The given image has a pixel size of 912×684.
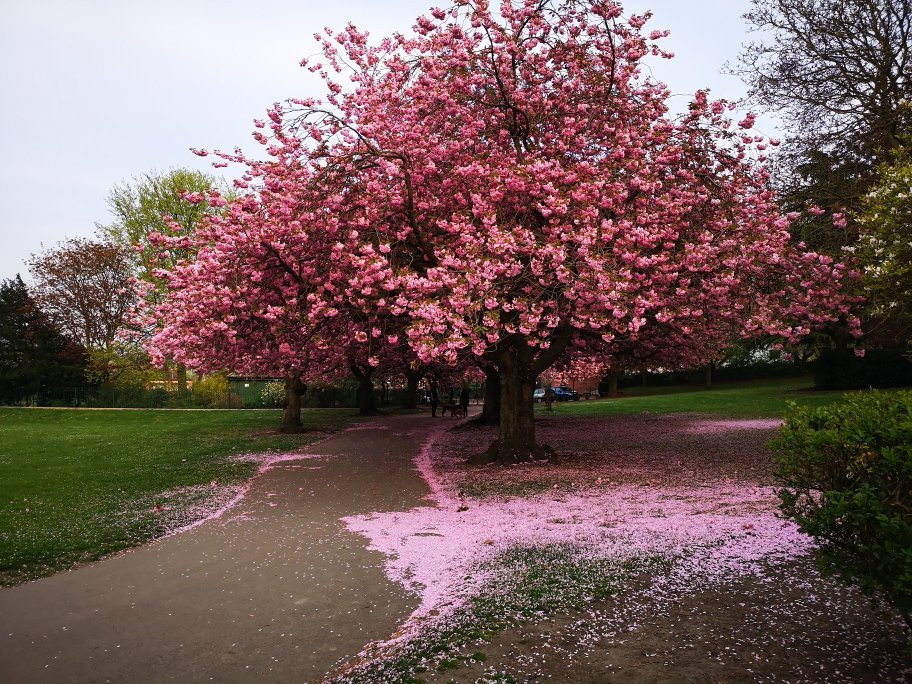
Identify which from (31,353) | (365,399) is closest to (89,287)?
(31,353)

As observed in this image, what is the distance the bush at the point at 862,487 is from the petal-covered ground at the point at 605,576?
0.79m

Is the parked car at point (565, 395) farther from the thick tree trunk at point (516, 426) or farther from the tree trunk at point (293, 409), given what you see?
the thick tree trunk at point (516, 426)

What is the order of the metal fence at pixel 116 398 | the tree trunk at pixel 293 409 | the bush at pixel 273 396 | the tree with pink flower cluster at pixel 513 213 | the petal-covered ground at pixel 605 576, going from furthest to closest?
the bush at pixel 273 396 < the metal fence at pixel 116 398 < the tree trunk at pixel 293 409 < the tree with pink flower cluster at pixel 513 213 < the petal-covered ground at pixel 605 576

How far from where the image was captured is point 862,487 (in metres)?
3.76

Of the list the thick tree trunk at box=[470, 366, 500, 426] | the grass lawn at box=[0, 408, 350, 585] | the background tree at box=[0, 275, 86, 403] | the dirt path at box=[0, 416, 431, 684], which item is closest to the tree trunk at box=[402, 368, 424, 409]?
the grass lawn at box=[0, 408, 350, 585]

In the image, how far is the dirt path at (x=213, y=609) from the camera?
455 centimetres

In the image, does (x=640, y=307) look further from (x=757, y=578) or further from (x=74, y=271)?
(x=74, y=271)

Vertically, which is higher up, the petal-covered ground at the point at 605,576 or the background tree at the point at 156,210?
the background tree at the point at 156,210

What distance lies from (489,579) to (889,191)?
12.8 metres

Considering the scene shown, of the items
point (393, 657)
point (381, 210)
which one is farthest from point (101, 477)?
point (393, 657)

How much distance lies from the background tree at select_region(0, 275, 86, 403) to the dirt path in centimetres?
4424

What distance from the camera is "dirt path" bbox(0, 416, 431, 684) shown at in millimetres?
4551

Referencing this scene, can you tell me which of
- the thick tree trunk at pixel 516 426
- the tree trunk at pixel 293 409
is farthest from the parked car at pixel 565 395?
the thick tree trunk at pixel 516 426

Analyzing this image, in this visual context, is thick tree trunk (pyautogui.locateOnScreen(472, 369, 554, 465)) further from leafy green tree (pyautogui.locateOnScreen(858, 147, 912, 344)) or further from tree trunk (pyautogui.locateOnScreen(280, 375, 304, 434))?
tree trunk (pyautogui.locateOnScreen(280, 375, 304, 434))
